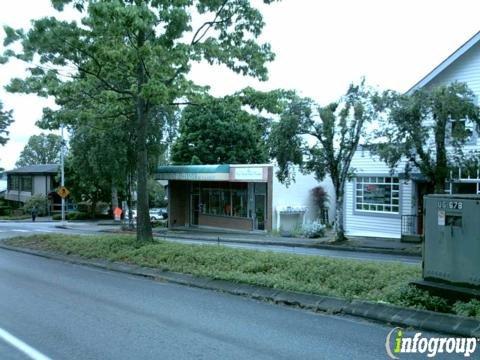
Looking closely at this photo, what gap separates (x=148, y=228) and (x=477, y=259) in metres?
10.2

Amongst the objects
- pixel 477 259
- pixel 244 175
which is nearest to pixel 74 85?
pixel 477 259

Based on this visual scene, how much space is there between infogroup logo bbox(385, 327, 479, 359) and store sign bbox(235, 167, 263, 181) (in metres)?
24.3

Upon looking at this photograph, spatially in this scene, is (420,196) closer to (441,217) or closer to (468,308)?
(441,217)

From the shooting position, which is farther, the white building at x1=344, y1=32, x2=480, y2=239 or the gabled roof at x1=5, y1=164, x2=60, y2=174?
the gabled roof at x1=5, y1=164, x2=60, y2=174

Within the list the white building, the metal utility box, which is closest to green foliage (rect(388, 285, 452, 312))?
the metal utility box

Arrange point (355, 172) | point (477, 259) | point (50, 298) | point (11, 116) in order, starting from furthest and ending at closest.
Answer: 1. point (11, 116)
2. point (355, 172)
3. point (50, 298)
4. point (477, 259)

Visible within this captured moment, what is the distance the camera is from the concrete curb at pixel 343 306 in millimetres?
6516

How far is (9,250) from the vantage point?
734 inches

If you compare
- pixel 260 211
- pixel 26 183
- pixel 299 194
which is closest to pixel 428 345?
pixel 260 211

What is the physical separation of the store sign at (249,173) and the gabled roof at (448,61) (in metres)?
10.9

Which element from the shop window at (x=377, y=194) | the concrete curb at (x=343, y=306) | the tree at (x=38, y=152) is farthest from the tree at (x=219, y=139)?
the tree at (x=38, y=152)

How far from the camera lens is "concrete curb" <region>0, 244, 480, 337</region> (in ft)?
21.4

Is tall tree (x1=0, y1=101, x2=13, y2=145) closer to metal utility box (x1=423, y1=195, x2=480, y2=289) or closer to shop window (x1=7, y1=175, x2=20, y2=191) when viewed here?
shop window (x1=7, y1=175, x2=20, y2=191)

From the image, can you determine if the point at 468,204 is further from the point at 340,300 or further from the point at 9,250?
the point at 9,250
